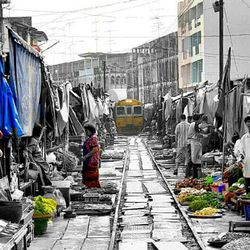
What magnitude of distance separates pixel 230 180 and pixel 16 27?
123 feet

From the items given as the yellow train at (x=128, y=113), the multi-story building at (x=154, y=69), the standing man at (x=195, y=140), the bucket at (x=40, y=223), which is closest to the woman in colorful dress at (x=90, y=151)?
the standing man at (x=195, y=140)

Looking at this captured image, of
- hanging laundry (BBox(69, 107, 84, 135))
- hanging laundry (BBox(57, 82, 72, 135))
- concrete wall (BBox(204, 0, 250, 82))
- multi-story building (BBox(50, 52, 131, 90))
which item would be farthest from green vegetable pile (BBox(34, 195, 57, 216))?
multi-story building (BBox(50, 52, 131, 90))

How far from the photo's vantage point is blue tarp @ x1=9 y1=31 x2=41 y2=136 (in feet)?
39.5

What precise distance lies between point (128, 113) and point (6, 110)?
54100mm

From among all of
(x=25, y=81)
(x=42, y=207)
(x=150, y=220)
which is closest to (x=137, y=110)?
(x=150, y=220)

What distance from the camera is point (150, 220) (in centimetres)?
1444

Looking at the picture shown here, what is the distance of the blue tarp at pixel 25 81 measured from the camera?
12039 mm

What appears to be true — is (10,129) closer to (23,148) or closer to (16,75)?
(16,75)

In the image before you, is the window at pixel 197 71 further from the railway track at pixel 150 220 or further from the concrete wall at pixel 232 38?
the railway track at pixel 150 220

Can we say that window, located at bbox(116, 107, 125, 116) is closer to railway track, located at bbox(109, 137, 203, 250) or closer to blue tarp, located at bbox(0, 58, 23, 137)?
railway track, located at bbox(109, 137, 203, 250)

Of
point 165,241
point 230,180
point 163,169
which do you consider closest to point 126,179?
point 163,169

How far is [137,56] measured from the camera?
321 ft

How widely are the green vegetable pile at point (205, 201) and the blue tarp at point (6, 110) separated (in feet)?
18.5

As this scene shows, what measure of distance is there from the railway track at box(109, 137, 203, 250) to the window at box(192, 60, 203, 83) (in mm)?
38054
